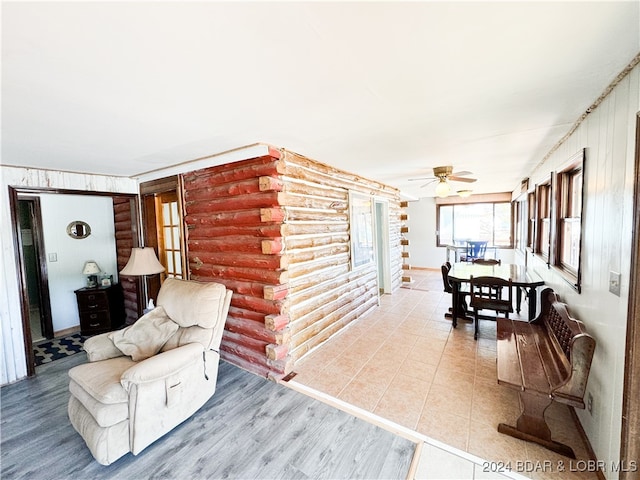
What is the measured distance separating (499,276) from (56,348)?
628 centimetres

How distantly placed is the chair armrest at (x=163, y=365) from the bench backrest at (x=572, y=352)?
→ 263 cm

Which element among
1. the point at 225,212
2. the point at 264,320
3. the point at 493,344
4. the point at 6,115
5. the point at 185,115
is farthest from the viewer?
the point at 493,344

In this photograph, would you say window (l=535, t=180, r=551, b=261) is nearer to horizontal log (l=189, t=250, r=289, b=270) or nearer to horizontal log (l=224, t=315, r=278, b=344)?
horizontal log (l=189, t=250, r=289, b=270)

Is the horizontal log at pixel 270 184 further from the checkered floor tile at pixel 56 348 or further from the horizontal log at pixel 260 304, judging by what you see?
the checkered floor tile at pixel 56 348

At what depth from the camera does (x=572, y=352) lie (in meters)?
1.77

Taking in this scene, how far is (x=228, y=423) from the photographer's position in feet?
7.41

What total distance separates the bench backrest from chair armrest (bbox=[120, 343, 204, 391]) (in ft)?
8.64

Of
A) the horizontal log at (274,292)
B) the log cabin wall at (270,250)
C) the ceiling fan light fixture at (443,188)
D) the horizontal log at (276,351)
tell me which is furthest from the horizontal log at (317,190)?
the horizontal log at (276,351)

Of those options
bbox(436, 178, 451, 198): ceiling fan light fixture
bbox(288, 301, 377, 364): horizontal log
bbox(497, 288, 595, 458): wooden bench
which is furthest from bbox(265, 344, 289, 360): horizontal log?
bbox(436, 178, 451, 198): ceiling fan light fixture

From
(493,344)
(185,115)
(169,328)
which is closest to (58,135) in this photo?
(185,115)

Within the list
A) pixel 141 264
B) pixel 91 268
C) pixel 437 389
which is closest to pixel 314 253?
pixel 437 389

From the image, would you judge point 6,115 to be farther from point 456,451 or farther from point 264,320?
point 456,451

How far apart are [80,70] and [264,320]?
2.38 metres

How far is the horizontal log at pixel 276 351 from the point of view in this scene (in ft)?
9.20
